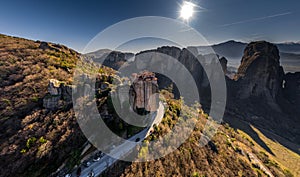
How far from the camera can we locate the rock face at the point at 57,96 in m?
26.8

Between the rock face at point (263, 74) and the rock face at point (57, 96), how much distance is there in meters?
90.3

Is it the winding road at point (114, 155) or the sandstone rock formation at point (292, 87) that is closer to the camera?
the winding road at point (114, 155)

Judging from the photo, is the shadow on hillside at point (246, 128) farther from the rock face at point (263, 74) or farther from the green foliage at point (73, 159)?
the green foliage at point (73, 159)

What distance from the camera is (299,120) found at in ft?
230

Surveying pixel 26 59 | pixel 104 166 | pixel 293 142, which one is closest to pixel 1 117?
pixel 104 166

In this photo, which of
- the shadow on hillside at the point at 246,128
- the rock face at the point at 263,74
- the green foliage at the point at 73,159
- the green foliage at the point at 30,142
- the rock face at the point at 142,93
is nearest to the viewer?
the green foliage at the point at 73,159

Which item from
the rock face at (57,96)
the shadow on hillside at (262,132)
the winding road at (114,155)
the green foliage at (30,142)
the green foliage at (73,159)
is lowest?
the shadow on hillside at (262,132)

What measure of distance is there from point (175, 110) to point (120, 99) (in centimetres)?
1835

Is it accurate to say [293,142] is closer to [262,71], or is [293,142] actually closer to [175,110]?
[262,71]

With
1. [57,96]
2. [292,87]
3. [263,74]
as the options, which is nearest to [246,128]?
[263,74]

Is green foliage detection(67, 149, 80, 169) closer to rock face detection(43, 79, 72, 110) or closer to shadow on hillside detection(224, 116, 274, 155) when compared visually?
rock face detection(43, 79, 72, 110)

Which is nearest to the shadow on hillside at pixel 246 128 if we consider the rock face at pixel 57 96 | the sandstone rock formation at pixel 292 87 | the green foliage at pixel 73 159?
the sandstone rock formation at pixel 292 87

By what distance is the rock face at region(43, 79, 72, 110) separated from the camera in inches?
1057

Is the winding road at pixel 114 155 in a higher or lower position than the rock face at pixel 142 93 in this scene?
lower
